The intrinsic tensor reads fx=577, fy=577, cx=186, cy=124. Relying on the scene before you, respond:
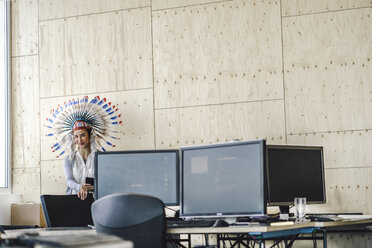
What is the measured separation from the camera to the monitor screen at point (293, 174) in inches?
158

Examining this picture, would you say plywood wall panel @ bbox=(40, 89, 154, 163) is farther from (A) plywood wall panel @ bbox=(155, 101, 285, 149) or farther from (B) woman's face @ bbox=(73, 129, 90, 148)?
(B) woman's face @ bbox=(73, 129, 90, 148)

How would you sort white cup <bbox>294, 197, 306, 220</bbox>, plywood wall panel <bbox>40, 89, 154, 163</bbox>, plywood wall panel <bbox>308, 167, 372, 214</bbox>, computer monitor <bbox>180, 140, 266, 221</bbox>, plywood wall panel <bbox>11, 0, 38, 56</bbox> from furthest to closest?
plywood wall panel <bbox>11, 0, 38, 56</bbox> < plywood wall panel <bbox>40, 89, 154, 163</bbox> < plywood wall panel <bbox>308, 167, 372, 214</bbox> < white cup <bbox>294, 197, 306, 220</bbox> < computer monitor <bbox>180, 140, 266, 221</bbox>

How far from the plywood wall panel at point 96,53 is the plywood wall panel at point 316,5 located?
135 cm

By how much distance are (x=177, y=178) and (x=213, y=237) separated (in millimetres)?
1569

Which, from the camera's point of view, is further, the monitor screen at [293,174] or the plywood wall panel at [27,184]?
the plywood wall panel at [27,184]

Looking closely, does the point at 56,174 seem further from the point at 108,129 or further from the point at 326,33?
the point at 326,33

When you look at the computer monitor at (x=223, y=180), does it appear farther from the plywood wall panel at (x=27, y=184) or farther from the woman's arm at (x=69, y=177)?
the plywood wall panel at (x=27, y=184)

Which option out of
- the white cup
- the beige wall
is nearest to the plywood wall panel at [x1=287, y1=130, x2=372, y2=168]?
the beige wall

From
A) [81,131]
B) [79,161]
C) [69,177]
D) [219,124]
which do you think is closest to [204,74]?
[219,124]

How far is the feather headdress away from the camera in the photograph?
538 cm

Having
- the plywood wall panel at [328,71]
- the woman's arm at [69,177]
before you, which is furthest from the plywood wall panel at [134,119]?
the plywood wall panel at [328,71]

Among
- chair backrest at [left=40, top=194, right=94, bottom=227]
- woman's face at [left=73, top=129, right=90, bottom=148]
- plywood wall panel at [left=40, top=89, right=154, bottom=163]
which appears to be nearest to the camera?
chair backrest at [left=40, top=194, right=94, bottom=227]

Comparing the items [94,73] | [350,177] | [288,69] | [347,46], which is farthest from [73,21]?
[350,177]

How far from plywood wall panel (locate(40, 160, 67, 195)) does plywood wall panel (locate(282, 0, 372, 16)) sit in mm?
2654
